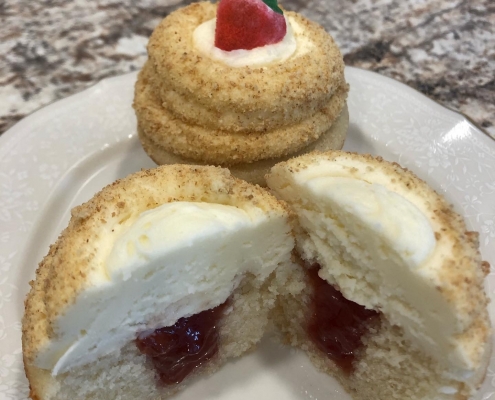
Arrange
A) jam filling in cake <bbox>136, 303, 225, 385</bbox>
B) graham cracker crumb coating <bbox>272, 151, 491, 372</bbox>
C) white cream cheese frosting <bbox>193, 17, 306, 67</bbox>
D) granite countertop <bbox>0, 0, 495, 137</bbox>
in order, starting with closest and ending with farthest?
graham cracker crumb coating <bbox>272, 151, 491, 372</bbox>
jam filling in cake <bbox>136, 303, 225, 385</bbox>
white cream cheese frosting <bbox>193, 17, 306, 67</bbox>
granite countertop <bbox>0, 0, 495, 137</bbox>

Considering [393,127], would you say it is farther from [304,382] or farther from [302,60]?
[304,382]

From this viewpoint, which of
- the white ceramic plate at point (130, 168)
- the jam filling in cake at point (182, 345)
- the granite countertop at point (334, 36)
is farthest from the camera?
the granite countertop at point (334, 36)

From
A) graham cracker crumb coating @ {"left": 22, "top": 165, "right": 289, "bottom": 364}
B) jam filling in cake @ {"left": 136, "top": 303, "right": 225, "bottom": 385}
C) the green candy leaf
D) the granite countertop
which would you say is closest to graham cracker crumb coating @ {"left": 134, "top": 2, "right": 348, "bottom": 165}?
the green candy leaf

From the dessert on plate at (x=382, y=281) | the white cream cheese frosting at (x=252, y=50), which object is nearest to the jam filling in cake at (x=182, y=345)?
the dessert on plate at (x=382, y=281)

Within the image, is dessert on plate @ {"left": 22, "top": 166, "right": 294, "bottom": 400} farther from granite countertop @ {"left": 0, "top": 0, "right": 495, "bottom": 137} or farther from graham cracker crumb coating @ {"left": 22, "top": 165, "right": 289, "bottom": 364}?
granite countertop @ {"left": 0, "top": 0, "right": 495, "bottom": 137}

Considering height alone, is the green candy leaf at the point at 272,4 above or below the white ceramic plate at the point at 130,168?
above

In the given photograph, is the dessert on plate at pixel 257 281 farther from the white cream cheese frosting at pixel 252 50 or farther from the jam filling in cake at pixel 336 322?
the white cream cheese frosting at pixel 252 50
